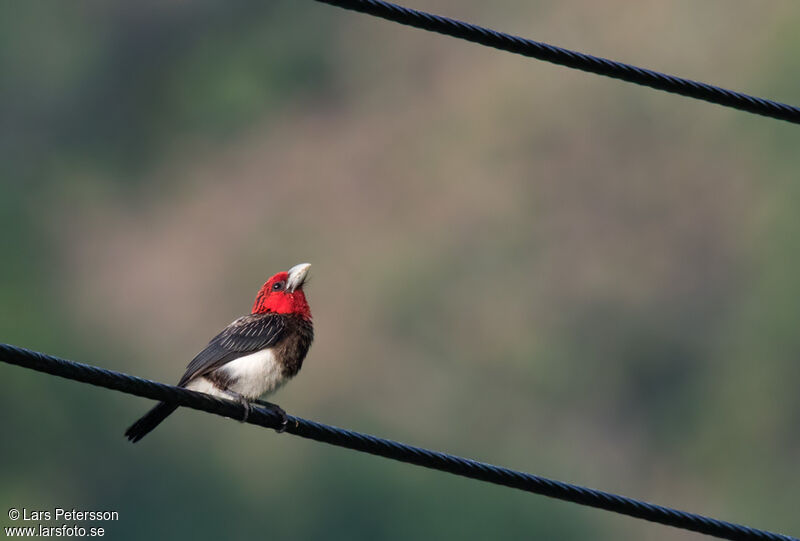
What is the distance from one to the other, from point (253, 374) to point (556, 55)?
9.62 ft

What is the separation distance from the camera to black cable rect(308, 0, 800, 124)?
512cm

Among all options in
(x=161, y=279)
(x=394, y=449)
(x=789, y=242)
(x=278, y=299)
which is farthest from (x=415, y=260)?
(x=394, y=449)

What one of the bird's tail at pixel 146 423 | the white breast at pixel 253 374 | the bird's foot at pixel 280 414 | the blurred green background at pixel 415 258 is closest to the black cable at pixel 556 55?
the bird's foot at pixel 280 414

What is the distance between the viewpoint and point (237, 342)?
25.1 feet

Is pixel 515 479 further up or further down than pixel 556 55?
→ further down

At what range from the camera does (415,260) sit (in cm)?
4147

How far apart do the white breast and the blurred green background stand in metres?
23.1

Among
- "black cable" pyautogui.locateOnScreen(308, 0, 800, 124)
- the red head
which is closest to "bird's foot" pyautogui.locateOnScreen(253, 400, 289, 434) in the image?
the red head

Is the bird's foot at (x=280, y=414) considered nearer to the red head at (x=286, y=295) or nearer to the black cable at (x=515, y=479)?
the black cable at (x=515, y=479)

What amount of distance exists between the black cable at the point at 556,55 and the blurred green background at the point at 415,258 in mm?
25320

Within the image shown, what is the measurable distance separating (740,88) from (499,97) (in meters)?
8.93

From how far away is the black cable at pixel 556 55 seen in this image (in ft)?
16.8

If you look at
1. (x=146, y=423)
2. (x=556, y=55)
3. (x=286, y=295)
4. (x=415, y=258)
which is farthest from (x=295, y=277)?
(x=415, y=258)

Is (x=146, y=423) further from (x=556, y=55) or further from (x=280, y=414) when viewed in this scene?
(x=556, y=55)
